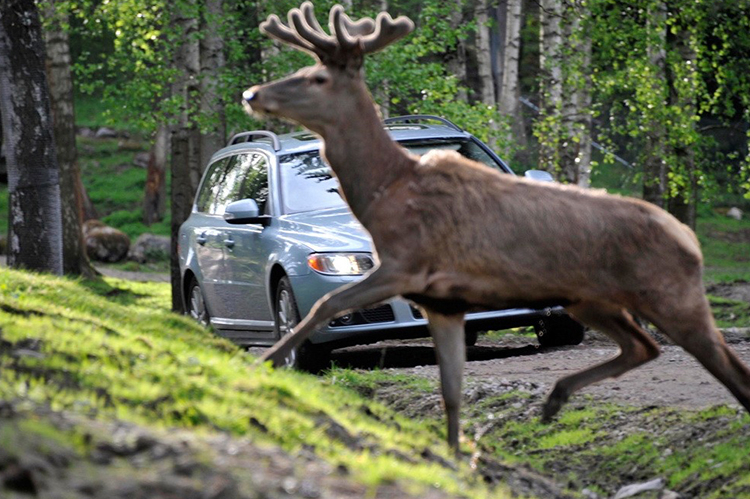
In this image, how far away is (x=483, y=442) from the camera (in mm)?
8844

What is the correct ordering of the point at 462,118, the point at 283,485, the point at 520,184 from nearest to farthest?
the point at 283,485 → the point at 520,184 → the point at 462,118

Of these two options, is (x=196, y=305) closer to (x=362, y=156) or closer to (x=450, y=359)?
(x=362, y=156)

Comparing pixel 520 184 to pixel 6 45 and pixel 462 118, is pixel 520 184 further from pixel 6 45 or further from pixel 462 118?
pixel 462 118

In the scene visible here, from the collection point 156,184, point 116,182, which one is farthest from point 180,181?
point 116,182

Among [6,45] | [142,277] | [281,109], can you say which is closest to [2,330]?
[281,109]

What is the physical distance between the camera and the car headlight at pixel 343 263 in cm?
1089

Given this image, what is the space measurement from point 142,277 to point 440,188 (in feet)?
65.8

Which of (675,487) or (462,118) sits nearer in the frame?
(675,487)

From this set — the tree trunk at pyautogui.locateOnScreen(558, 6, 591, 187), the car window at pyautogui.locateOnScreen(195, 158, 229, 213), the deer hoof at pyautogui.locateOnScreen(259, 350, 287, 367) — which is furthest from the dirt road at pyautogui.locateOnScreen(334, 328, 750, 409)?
the tree trunk at pyautogui.locateOnScreen(558, 6, 591, 187)

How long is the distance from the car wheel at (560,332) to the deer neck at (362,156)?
16.8ft

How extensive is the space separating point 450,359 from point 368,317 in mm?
3417

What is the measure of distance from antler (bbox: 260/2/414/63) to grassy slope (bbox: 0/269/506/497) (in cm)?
185

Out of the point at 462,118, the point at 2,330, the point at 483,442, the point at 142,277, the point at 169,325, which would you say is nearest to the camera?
the point at 2,330

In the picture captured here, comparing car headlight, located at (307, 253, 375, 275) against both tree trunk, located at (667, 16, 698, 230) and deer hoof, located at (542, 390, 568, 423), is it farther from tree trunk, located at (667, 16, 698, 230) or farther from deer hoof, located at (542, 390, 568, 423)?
tree trunk, located at (667, 16, 698, 230)
